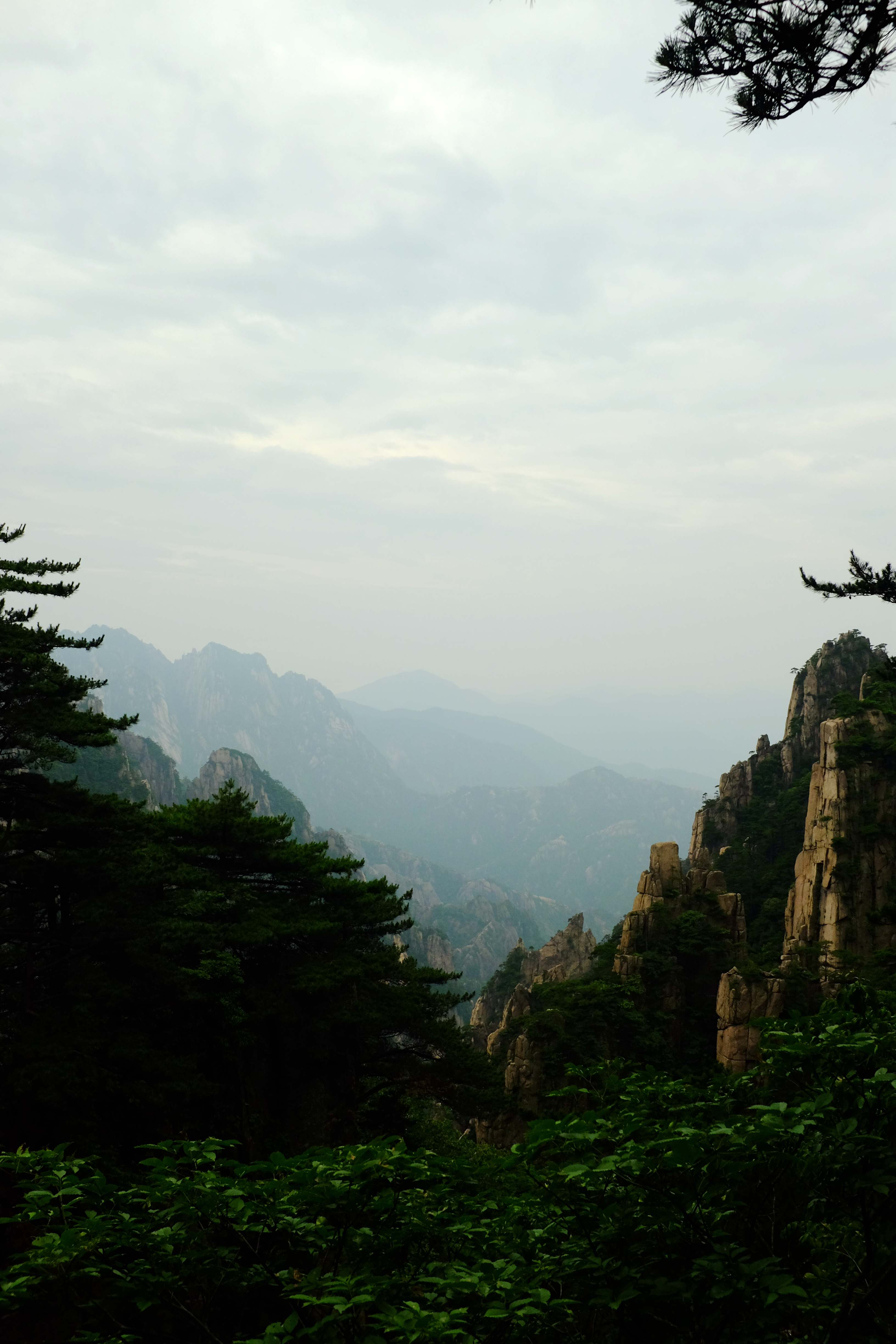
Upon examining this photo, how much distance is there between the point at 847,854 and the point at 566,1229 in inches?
1415

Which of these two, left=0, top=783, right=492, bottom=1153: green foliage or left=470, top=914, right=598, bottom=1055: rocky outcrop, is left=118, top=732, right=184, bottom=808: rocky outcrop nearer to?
left=470, top=914, right=598, bottom=1055: rocky outcrop

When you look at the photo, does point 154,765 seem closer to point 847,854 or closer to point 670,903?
point 670,903

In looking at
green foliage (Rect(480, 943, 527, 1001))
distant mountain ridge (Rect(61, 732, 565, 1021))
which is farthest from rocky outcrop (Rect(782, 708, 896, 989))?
distant mountain ridge (Rect(61, 732, 565, 1021))

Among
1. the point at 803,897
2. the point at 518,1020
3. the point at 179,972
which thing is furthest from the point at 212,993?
the point at 803,897

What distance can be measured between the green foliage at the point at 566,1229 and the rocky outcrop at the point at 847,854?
102 ft

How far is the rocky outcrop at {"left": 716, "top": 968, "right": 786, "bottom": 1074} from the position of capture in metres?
26.8

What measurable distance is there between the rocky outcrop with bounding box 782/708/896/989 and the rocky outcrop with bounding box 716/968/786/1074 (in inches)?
200

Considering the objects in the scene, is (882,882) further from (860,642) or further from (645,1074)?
(645,1074)

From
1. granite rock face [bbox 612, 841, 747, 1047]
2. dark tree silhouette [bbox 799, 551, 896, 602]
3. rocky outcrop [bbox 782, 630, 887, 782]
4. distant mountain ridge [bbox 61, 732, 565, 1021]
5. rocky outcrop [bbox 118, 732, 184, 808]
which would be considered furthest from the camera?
rocky outcrop [bbox 118, 732, 184, 808]

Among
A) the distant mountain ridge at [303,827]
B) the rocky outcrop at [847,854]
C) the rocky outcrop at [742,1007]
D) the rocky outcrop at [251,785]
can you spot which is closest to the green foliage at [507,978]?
the distant mountain ridge at [303,827]

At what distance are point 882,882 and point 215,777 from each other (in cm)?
11461

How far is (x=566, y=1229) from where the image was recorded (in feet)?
A: 14.1

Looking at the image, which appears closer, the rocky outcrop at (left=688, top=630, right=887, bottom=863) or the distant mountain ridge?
the rocky outcrop at (left=688, top=630, right=887, bottom=863)

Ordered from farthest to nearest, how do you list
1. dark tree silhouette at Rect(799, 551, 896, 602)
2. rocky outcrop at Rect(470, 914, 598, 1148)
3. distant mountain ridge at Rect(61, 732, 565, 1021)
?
distant mountain ridge at Rect(61, 732, 565, 1021), rocky outcrop at Rect(470, 914, 598, 1148), dark tree silhouette at Rect(799, 551, 896, 602)
